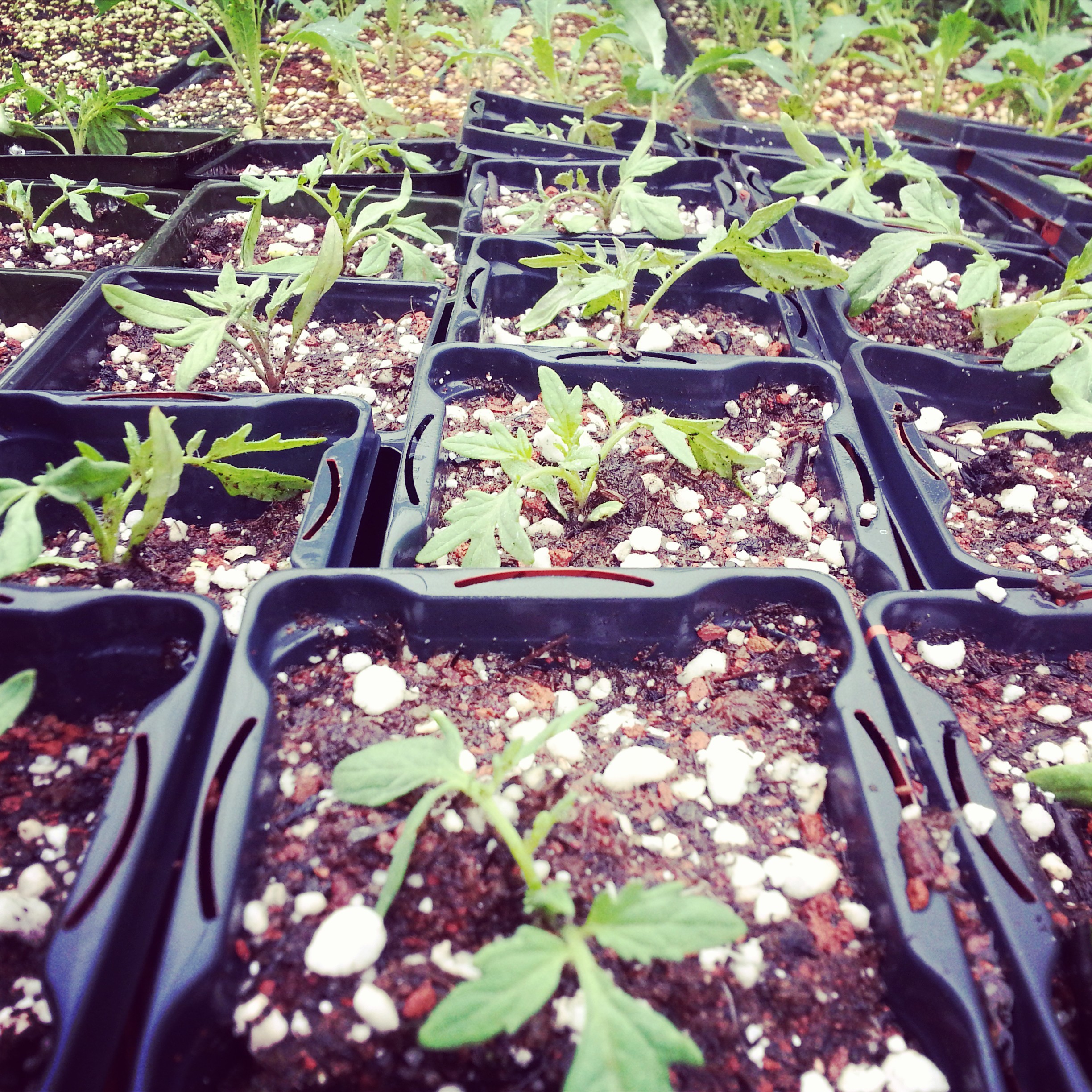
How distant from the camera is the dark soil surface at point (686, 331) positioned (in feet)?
4.16

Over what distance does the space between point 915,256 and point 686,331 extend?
0.38 meters

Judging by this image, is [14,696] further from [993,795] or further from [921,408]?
[921,408]

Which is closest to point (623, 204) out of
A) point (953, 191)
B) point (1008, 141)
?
point (953, 191)

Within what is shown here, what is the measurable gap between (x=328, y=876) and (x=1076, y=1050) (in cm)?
56

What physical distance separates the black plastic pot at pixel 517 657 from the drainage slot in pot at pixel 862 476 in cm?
21

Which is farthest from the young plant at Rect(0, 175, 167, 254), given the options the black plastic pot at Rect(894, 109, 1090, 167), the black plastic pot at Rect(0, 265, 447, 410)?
the black plastic pot at Rect(894, 109, 1090, 167)

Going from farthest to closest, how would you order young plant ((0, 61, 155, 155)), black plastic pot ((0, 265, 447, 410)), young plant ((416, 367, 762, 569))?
young plant ((0, 61, 155, 155)) < black plastic pot ((0, 265, 447, 410)) < young plant ((416, 367, 762, 569))

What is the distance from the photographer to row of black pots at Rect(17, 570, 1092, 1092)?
1.65 feet

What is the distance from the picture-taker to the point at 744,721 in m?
0.70

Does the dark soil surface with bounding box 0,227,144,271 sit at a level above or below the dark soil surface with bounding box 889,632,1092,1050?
above

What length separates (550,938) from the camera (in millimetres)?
484

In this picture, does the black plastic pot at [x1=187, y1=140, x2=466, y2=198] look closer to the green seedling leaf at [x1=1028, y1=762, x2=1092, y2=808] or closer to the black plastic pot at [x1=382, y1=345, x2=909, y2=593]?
the black plastic pot at [x1=382, y1=345, x2=909, y2=593]

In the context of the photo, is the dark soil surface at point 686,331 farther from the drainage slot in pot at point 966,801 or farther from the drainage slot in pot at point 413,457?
the drainage slot in pot at point 966,801

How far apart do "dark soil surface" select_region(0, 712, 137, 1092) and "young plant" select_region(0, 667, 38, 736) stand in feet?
0.30
